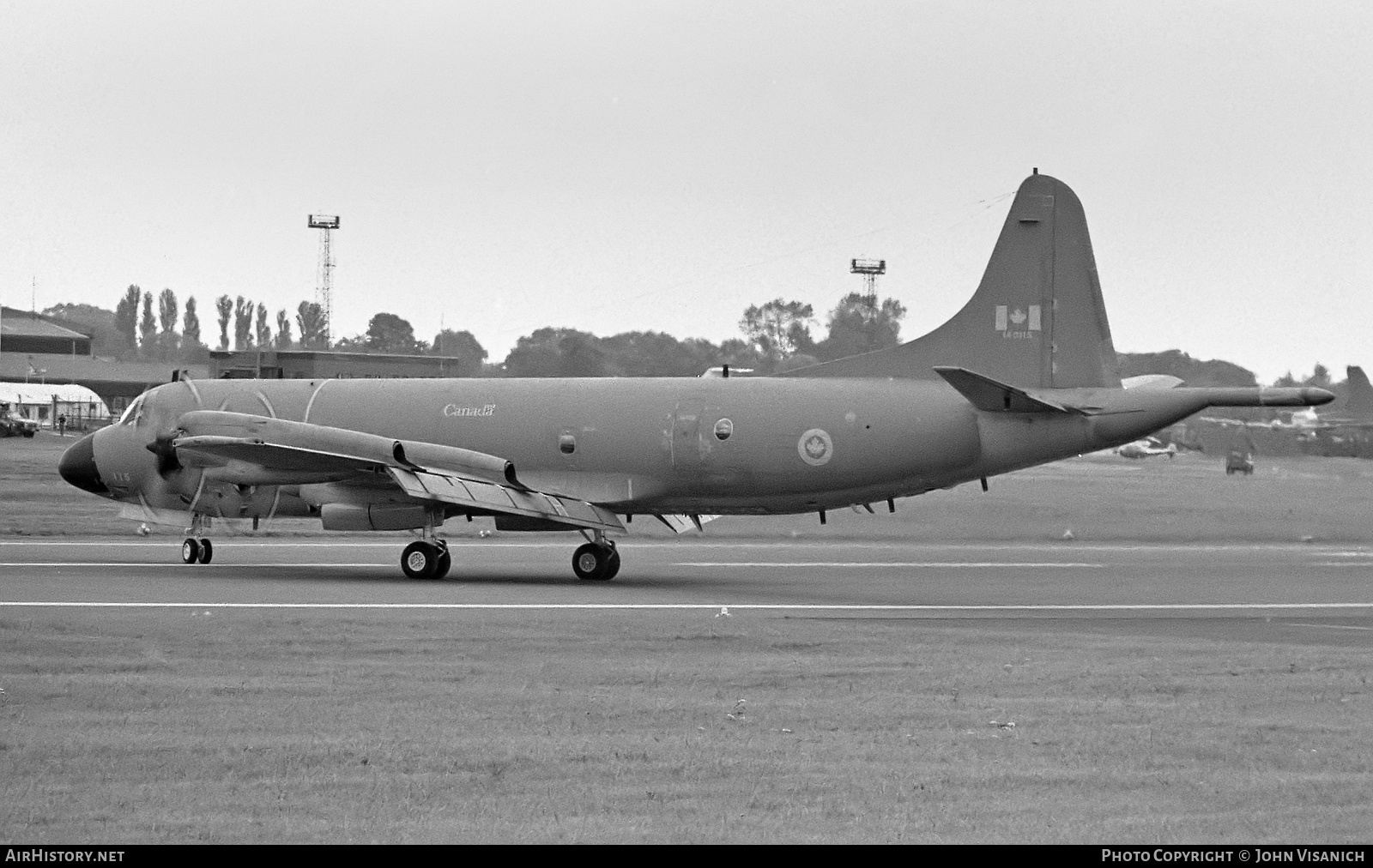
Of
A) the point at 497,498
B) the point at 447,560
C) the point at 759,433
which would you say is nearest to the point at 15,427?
the point at 447,560

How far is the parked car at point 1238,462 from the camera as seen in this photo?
36188mm

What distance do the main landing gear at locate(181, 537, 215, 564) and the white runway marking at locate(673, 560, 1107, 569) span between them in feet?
27.6

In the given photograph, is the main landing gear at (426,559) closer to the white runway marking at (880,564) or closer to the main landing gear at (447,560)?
the main landing gear at (447,560)

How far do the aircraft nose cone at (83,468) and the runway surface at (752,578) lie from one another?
1.35 metres

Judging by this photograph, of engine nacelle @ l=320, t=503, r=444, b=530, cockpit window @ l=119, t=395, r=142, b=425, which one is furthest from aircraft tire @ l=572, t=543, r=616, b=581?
cockpit window @ l=119, t=395, r=142, b=425

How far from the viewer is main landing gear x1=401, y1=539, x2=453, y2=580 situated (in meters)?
24.6

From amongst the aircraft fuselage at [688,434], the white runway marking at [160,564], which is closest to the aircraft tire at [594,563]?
the aircraft fuselage at [688,434]

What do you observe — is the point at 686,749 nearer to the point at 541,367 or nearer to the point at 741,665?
the point at 741,665

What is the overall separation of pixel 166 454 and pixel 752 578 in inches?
427

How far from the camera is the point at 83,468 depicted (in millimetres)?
28469

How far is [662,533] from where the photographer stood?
37500 millimetres

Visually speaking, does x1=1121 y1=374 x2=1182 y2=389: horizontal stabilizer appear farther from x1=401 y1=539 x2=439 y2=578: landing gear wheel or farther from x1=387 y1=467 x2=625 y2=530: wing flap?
x1=401 y1=539 x2=439 y2=578: landing gear wheel

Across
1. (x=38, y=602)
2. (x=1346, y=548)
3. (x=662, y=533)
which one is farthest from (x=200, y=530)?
(x=1346, y=548)
